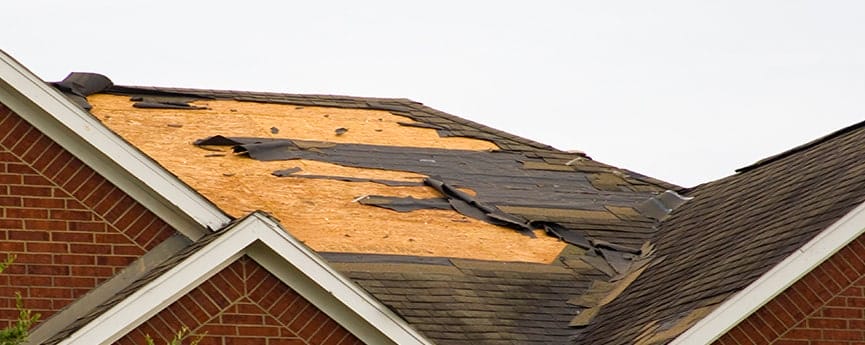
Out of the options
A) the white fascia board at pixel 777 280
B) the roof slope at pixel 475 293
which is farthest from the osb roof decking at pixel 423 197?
the white fascia board at pixel 777 280

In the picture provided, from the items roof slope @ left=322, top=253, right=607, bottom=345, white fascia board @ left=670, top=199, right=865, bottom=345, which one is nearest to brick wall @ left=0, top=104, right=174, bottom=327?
roof slope @ left=322, top=253, right=607, bottom=345

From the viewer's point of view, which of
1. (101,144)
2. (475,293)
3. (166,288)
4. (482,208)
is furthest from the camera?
(482,208)

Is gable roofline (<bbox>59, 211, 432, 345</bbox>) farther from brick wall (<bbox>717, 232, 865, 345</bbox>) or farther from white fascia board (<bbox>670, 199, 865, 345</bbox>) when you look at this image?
brick wall (<bbox>717, 232, 865, 345</bbox>)

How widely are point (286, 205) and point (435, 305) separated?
6.49 ft

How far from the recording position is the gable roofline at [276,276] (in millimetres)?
12758

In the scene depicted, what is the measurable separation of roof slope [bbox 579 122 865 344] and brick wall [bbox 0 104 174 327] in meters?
3.67

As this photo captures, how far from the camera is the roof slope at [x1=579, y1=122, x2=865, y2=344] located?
13.8 meters

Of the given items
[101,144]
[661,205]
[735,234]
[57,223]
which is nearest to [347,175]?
[661,205]

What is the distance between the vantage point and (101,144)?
46.2ft

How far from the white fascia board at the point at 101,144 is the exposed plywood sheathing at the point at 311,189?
159 cm

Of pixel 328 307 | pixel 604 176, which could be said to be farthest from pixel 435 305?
pixel 604 176

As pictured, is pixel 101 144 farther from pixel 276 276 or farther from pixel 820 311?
pixel 820 311

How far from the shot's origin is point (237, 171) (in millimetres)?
16891

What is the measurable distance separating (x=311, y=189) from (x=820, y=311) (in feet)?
16.7
